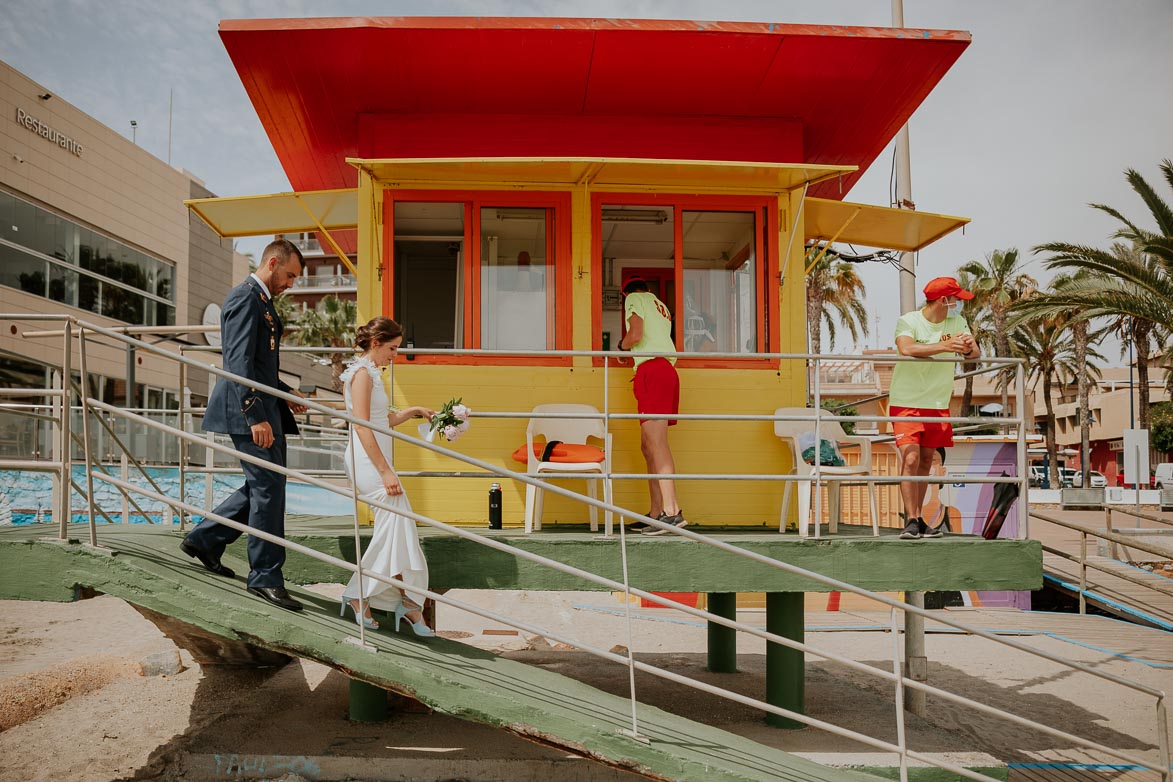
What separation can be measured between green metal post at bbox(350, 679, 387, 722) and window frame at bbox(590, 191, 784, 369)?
3221 mm

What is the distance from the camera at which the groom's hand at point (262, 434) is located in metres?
4.66

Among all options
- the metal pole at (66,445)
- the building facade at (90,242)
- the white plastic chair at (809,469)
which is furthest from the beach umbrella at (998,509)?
the building facade at (90,242)

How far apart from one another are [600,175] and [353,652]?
432cm

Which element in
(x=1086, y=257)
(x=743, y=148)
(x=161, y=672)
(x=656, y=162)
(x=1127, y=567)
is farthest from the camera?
(x=1086, y=257)

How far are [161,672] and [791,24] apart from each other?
8.57m

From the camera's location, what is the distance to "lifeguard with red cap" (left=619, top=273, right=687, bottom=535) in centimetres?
639

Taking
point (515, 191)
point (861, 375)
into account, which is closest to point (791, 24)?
point (515, 191)

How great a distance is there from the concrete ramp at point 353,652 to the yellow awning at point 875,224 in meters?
4.63

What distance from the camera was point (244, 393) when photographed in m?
4.67

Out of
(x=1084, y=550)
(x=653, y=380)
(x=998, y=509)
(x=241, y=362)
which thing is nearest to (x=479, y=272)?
(x=653, y=380)

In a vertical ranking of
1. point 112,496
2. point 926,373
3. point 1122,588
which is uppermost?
point 926,373

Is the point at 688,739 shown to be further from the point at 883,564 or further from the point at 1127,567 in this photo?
the point at 1127,567

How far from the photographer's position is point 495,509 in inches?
269

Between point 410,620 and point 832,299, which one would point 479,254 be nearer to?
point 410,620
